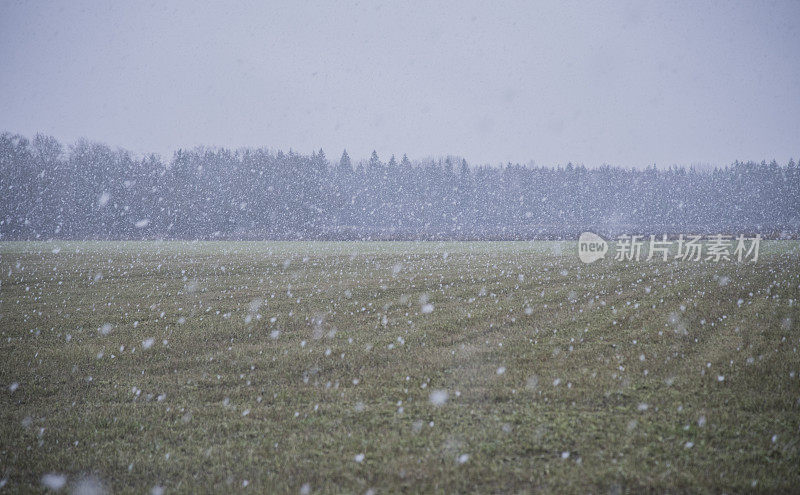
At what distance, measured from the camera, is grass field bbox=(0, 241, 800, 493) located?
13.2 feet

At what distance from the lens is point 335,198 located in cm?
7062

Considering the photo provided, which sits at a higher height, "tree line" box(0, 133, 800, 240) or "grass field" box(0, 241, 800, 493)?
"tree line" box(0, 133, 800, 240)

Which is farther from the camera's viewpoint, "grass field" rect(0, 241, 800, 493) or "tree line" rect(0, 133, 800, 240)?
"tree line" rect(0, 133, 800, 240)

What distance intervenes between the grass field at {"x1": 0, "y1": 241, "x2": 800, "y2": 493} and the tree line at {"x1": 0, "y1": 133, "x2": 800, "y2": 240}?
3625 cm

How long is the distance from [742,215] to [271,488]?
118894mm

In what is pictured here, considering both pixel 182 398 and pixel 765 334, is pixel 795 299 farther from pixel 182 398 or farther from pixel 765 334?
pixel 182 398

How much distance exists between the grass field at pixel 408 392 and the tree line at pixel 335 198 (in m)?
36.2

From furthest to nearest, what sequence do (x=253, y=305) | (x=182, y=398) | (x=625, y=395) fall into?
(x=253, y=305)
(x=182, y=398)
(x=625, y=395)

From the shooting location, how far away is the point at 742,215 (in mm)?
95000

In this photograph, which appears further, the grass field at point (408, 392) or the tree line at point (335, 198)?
the tree line at point (335, 198)

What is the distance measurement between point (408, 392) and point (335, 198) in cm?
6645

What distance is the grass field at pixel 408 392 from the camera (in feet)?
13.2

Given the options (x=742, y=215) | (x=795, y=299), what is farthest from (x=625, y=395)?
(x=742, y=215)

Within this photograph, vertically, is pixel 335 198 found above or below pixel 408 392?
above
